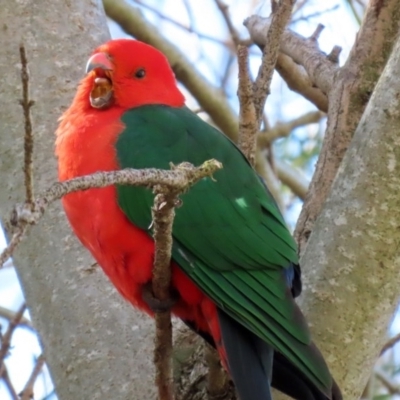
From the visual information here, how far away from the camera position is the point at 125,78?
108 inches

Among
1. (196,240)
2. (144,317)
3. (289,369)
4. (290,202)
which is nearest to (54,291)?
(144,317)

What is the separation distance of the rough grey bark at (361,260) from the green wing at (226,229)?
11cm

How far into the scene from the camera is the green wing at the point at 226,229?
7.15ft

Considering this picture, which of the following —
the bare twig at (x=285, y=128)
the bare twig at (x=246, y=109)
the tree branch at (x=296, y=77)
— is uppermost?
the bare twig at (x=285, y=128)

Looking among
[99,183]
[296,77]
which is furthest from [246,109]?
[296,77]

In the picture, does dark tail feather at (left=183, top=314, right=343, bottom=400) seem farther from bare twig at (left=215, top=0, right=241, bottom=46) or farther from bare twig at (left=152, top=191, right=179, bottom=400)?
bare twig at (left=215, top=0, right=241, bottom=46)

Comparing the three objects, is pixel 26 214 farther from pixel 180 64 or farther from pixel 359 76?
pixel 180 64

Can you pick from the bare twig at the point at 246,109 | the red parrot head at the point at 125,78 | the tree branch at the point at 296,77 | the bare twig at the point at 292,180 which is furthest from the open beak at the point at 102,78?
the bare twig at the point at 292,180

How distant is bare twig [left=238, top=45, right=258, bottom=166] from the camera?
222 cm

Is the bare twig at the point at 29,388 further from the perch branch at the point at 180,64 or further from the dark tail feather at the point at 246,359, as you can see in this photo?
the perch branch at the point at 180,64

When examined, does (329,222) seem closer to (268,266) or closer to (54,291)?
(268,266)

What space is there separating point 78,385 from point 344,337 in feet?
2.54

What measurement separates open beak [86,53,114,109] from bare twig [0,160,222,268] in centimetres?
112

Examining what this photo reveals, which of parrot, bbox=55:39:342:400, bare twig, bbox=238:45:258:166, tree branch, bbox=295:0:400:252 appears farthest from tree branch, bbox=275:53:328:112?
bare twig, bbox=238:45:258:166
